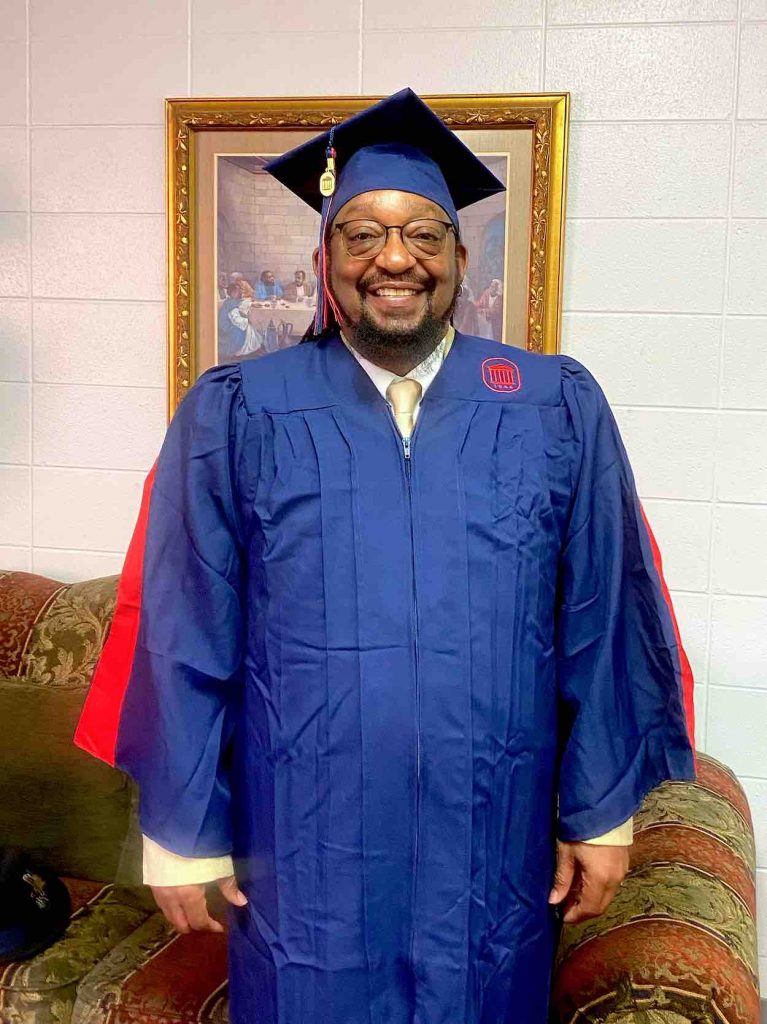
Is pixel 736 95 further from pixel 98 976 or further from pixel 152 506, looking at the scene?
pixel 98 976

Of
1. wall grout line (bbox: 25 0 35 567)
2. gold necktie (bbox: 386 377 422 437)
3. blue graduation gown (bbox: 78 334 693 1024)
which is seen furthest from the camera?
wall grout line (bbox: 25 0 35 567)

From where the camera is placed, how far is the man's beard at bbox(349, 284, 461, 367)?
129 cm

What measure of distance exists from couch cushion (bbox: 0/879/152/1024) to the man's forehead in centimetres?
128

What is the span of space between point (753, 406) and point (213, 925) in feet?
4.84

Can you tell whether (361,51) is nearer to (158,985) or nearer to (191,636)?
(191,636)

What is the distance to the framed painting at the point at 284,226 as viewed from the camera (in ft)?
6.76

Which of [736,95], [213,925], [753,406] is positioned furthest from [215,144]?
[213,925]

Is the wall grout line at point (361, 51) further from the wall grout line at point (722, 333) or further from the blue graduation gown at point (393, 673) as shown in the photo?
the blue graduation gown at point (393, 673)

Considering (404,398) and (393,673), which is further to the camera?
(404,398)

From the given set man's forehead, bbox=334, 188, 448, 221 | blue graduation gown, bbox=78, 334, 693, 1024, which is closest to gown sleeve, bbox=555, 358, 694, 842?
blue graduation gown, bbox=78, 334, 693, 1024

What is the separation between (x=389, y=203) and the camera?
1.29m

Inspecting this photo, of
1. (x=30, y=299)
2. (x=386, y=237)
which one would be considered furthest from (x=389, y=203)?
(x=30, y=299)

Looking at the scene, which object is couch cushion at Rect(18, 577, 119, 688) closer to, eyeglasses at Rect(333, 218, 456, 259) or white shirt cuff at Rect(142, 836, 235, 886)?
white shirt cuff at Rect(142, 836, 235, 886)

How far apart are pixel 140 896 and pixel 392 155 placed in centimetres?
140
